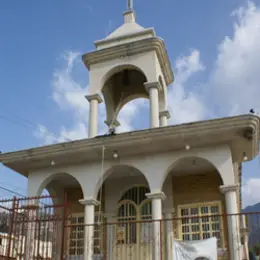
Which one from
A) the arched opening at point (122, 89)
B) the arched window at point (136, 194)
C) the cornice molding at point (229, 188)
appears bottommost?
the cornice molding at point (229, 188)

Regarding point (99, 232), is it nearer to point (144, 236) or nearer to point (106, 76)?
point (144, 236)

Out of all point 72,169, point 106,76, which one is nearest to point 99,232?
point 72,169

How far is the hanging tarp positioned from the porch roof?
3114mm

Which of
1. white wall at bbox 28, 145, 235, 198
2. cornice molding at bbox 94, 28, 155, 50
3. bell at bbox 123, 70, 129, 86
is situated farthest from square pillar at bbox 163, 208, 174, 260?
cornice molding at bbox 94, 28, 155, 50

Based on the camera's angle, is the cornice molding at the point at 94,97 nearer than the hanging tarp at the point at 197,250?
No

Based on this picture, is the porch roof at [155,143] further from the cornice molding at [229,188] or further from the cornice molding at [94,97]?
the cornice molding at [94,97]

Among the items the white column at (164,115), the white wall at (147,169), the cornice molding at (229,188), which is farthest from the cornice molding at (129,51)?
the cornice molding at (229,188)

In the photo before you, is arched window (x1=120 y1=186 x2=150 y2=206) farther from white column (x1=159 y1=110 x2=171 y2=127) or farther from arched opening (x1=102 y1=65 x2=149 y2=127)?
arched opening (x1=102 y1=65 x2=149 y2=127)

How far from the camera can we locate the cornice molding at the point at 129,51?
49.2 feet

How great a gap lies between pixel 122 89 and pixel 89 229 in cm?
734

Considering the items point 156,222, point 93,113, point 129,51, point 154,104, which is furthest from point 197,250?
point 129,51

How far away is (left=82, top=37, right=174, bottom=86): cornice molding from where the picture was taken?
15.0 meters

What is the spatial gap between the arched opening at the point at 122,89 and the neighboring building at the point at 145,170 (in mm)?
1160

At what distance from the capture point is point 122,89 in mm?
17781
